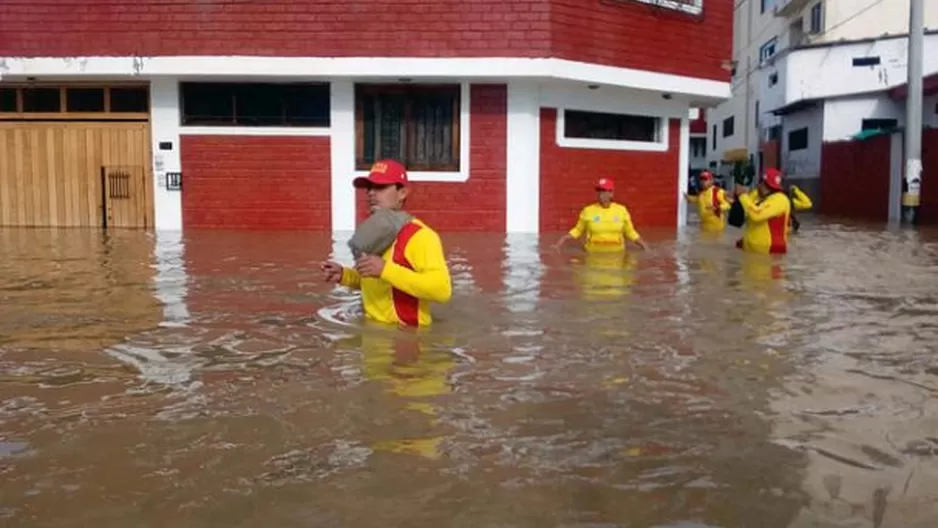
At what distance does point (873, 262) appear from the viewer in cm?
1246

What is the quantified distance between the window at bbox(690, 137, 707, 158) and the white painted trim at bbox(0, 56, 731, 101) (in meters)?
48.9

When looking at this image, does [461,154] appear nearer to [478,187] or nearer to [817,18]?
[478,187]

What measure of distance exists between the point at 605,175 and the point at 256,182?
637cm

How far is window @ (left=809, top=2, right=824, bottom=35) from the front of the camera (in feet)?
124

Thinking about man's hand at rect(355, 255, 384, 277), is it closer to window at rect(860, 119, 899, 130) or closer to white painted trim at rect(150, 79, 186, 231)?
white painted trim at rect(150, 79, 186, 231)

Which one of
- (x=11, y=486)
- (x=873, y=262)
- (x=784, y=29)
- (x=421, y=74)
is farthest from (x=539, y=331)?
(x=784, y=29)

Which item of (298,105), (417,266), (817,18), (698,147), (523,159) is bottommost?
(417,266)

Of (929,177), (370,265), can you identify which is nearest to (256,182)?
(370,265)

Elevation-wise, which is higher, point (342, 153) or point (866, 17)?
point (866, 17)

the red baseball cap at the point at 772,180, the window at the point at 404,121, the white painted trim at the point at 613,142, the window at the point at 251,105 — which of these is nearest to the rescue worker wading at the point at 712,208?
the white painted trim at the point at 613,142

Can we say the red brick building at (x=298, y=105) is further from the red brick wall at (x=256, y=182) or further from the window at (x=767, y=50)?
the window at (x=767, y=50)

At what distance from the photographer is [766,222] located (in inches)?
485

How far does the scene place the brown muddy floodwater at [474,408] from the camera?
3.50 metres

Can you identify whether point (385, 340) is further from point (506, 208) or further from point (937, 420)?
point (506, 208)
